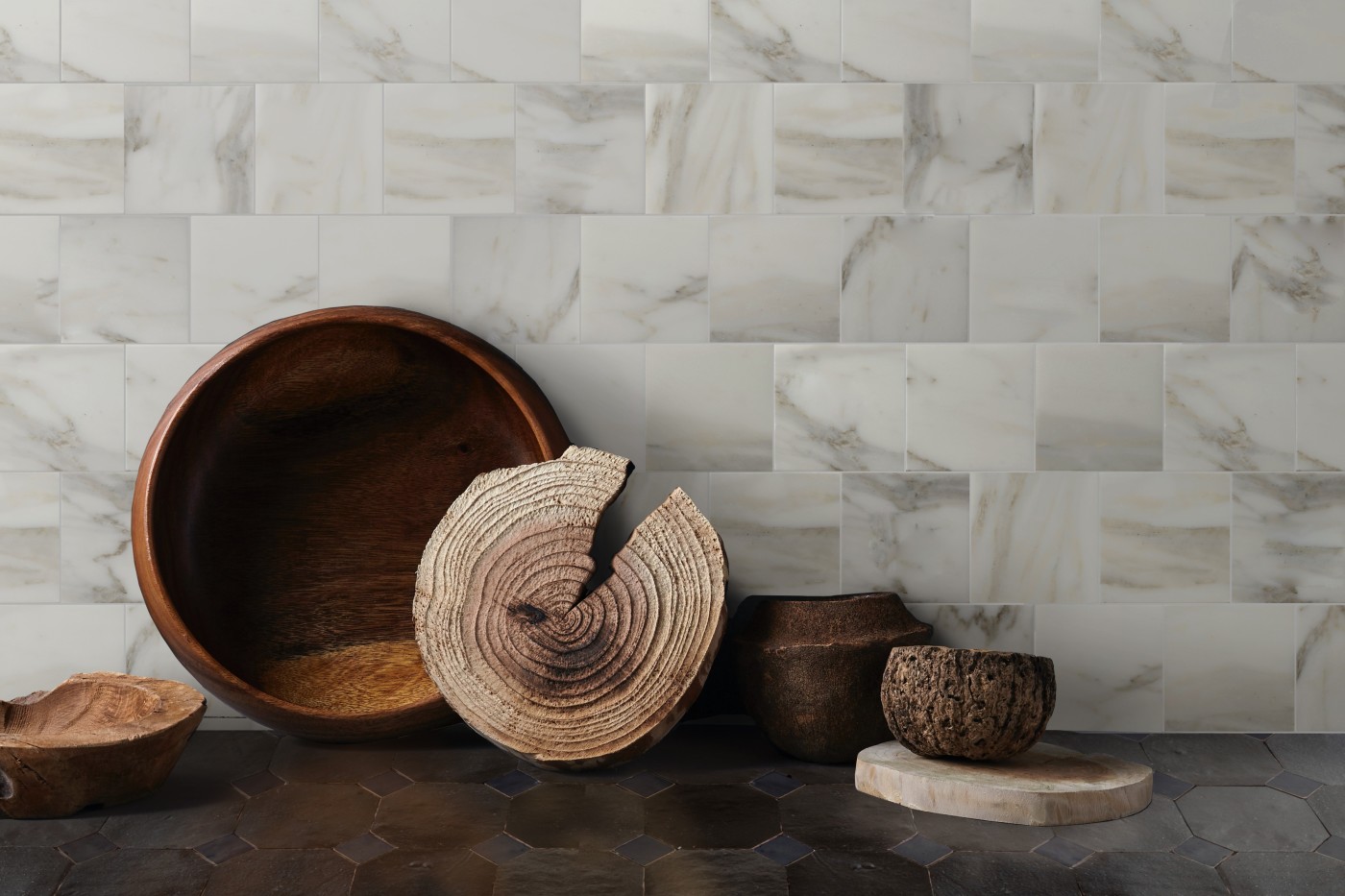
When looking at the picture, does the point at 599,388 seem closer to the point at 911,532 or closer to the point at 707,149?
the point at 707,149

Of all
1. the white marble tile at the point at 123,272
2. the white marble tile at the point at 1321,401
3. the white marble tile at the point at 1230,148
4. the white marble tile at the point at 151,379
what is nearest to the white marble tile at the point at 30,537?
the white marble tile at the point at 151,379

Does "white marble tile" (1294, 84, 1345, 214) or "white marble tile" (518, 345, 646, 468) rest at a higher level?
"white marble tile" (1294, 84, 1345, 214)

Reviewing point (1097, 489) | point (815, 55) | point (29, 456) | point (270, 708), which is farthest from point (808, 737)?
point (29, 456)

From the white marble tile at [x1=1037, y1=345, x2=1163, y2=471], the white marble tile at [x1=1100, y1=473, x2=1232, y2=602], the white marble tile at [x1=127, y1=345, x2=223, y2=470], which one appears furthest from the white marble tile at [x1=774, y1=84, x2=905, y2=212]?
the white marble tile at [x1=127, y1=345, x2=223, y2=470]

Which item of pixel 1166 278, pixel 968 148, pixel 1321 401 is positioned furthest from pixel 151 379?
pixel 1321 401

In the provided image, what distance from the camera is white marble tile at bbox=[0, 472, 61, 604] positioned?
166 cm

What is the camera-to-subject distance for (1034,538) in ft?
5.38

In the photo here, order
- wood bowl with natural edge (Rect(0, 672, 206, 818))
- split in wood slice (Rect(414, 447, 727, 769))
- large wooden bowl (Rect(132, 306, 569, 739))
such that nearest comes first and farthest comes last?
wood bowl with natural edge (Rect(0, 672, 206, 818))
split in wood slice (Rect(414, 447, 727, 769))
large wooden bowl (Rect(132, 306, 569, 739))

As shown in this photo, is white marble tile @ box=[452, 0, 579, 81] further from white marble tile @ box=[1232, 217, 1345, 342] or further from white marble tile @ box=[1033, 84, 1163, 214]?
white marble tile @ box=[1232, 217, 1345, 342]

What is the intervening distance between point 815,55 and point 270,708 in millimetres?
1223

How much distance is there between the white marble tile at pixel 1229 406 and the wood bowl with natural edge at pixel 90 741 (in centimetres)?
145

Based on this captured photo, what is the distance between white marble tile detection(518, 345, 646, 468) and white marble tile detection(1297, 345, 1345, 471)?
99 centimetres

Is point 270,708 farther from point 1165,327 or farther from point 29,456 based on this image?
point 1165,327

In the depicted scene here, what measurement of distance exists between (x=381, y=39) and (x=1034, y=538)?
1.24 metres
